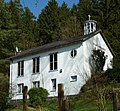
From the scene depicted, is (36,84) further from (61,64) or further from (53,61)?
(61,64)

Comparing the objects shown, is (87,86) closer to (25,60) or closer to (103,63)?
(103,63)

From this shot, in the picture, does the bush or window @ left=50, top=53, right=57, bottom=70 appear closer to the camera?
the bush

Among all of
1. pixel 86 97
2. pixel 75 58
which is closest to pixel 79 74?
pixel 75 58

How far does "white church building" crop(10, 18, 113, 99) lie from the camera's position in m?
32.0

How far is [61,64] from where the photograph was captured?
33406 millimetres

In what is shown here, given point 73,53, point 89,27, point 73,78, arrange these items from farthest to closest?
point 89,27 → point 73,53 → point 73,78

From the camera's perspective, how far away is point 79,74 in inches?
1252

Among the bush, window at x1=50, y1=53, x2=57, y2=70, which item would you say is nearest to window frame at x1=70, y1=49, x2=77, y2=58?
window at x1=50, y1=53, x2=57, y2=70

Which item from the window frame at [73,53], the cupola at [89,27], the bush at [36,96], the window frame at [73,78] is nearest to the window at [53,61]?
the window frame at [73,53]

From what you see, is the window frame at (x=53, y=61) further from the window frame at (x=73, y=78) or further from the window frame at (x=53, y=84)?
the window frame at (x=73, y=78)

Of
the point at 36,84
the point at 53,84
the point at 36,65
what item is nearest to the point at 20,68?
the point at 36,65

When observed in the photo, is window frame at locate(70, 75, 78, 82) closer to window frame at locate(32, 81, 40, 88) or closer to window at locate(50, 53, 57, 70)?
window at locate(50, 53, 57, 70)

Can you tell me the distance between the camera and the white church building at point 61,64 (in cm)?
3203

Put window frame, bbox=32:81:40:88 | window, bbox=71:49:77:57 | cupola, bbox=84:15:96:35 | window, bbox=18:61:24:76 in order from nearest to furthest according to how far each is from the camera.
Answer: window, bbox=71:49:77:57 → window frame, bbox=32:81:40:88 → cupola, bbox=84:15:96:35 → window, bbox=18:61:24:76
